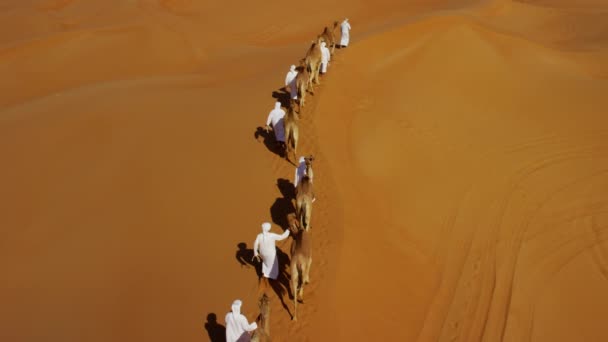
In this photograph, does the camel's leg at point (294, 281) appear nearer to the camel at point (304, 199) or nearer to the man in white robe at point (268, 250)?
the man in white robe at point (268, 250)

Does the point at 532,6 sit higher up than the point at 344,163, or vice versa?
the point at 532,6

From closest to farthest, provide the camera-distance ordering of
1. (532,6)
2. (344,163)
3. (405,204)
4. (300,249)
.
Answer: (300,249)
(405,204)
(344,163)
(532,6)

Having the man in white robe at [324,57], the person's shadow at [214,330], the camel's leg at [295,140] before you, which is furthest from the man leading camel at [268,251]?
the man in white robe at [324,57]

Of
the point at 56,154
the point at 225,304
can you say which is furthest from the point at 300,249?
the point at 56,154

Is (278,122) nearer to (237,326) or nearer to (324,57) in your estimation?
(324,57)

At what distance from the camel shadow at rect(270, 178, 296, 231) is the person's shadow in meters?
2.48

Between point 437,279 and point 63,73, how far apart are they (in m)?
19.5

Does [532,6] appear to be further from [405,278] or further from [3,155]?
[3,155]

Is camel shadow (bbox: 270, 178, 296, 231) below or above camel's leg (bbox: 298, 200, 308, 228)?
above

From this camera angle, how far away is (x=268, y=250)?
287 inches

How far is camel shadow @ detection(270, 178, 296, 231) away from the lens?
9077 mm

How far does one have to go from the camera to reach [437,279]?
27.9 feet

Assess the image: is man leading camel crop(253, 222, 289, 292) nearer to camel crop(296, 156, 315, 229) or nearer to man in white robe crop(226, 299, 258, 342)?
camel crop(296, 156, 315, 229)


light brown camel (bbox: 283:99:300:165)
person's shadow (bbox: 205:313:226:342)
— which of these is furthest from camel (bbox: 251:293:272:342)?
light brown camel (bbox: 283:99:300:165)
